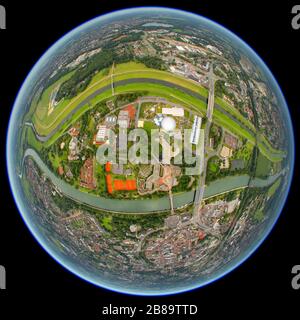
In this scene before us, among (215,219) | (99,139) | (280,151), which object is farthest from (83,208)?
(280,151)

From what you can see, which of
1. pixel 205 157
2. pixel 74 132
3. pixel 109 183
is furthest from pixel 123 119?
pixel 205 157

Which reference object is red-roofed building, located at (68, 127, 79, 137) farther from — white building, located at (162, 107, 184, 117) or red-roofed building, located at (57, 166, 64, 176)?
white building, located at (162, 107, 184, 117)

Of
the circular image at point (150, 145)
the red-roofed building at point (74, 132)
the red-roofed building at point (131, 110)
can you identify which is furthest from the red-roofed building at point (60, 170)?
the red-roofed building at point (131, 110)

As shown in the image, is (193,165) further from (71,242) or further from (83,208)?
(71,242)

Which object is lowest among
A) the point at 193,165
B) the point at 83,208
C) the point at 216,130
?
the point at 83,208

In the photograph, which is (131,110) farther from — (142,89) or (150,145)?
(150,145)

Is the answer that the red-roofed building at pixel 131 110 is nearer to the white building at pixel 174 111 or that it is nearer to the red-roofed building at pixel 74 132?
the white building at pixel 174 111

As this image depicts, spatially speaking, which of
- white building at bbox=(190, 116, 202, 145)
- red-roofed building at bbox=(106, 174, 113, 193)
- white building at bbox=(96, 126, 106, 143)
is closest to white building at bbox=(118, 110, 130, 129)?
white building at bbox=(96, 126, 106, 143)
